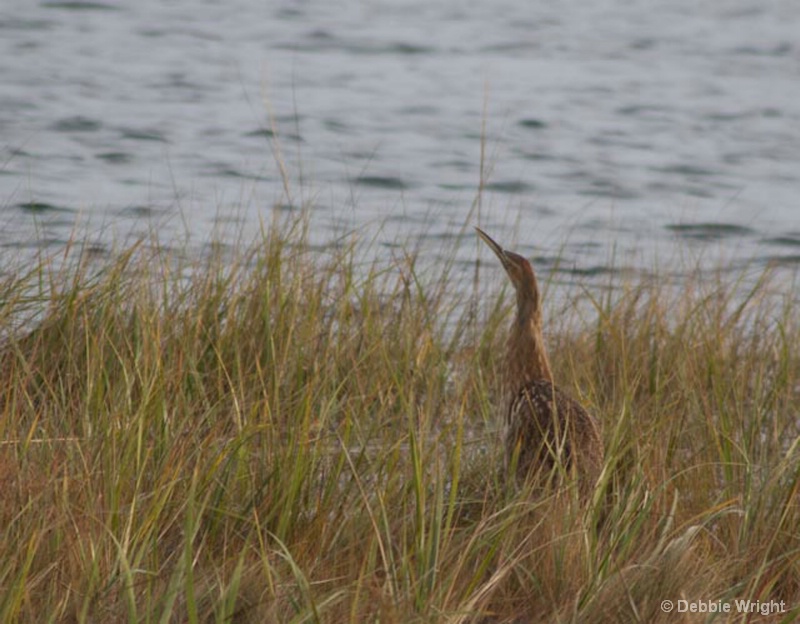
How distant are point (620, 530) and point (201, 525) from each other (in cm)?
101

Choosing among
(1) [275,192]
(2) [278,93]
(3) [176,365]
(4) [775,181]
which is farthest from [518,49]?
(3) [176,365]

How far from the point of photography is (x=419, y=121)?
1390cm

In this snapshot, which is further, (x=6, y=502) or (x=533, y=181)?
(x=533, y=181)

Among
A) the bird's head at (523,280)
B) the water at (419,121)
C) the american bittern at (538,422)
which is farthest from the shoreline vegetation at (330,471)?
the water at (419,121)

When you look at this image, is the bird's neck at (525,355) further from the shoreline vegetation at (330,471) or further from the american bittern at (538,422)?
the shoreline vegetation at (330,471)

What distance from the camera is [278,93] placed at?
14.1m

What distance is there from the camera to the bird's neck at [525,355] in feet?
17.6

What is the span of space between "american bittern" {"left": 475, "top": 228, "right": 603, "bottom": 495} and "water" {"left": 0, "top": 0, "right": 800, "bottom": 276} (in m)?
1.89

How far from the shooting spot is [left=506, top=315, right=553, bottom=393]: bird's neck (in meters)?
5.38

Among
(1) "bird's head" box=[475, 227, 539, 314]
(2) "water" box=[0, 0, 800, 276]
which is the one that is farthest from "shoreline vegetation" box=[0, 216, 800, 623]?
(2) "water" box=[0, 0, 800, 276]

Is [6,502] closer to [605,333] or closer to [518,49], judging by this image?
[605,333]

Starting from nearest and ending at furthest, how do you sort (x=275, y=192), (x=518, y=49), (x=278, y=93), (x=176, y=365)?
(x=176, y=365)
(x=275, y=192)
(x=278, y=93)
(x=518, y=49)

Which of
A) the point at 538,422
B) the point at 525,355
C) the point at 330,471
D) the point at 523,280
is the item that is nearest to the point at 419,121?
the point at 523,280

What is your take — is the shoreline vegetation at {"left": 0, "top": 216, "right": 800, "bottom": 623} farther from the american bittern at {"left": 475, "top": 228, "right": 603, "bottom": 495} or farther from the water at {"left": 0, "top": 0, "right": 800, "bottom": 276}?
the water at {"left": 0, "top": 0, "right": 800, "bottom": 276}
